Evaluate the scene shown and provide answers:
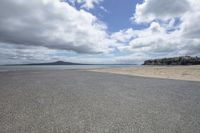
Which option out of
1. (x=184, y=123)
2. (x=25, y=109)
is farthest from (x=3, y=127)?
(x=184, y=123)

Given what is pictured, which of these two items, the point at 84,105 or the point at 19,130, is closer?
the point at 19,130

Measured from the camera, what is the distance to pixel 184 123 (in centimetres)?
367

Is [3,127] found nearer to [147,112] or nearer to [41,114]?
[41,114]

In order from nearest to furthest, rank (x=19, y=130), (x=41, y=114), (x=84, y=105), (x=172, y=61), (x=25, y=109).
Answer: (x=19, y=130), (x=41, y=114), (x=25, y=109), (x=84, y=105), (x=172, y=61)

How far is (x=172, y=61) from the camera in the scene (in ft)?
318

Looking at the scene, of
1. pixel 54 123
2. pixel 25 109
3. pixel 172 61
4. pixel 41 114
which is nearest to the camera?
pixel 54 123

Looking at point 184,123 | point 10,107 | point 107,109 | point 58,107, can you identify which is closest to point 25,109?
point 10,107

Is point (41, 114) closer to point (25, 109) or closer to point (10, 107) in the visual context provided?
point (25, 109)

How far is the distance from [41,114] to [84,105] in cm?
151

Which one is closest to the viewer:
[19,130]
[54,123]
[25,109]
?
[19,130]

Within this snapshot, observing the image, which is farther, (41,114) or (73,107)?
(73,107)

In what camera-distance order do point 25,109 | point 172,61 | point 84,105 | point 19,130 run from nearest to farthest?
point 19,130, point 25,109, point 84,105, point 172,61

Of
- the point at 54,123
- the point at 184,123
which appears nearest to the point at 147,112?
the point at 184,123

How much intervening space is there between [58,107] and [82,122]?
160 cm
